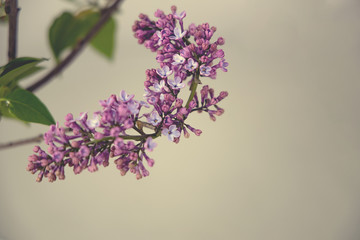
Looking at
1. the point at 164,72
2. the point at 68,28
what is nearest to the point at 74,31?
the point at 68,28

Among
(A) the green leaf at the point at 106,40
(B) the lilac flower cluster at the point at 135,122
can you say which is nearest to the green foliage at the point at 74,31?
(A) the green leaf at the point at 106,40

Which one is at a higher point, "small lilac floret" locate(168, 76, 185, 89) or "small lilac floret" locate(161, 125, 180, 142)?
"small lilac floret" locate(168, 76, 185, 89)

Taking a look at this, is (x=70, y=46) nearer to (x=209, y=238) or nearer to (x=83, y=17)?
(x=83, y=17)

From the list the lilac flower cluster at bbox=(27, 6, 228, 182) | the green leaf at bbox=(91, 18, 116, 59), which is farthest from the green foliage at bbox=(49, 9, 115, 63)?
the lilac flower cluster at bbox=(27, 6, 228, 182)

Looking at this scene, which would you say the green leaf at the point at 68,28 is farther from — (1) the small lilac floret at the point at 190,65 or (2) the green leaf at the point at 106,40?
(1) the small lilac floret at the point at 190,65

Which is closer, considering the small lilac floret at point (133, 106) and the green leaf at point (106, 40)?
the small lilac floret at point (133, 106)

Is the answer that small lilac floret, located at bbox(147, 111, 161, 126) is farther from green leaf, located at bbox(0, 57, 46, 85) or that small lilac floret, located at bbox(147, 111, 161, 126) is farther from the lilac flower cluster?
green leaf, located at bbox(0, 57, 46, 85)
